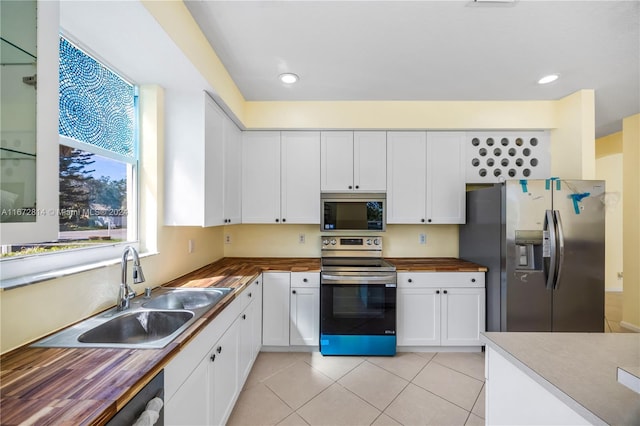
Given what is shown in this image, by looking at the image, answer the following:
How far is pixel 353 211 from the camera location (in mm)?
2814

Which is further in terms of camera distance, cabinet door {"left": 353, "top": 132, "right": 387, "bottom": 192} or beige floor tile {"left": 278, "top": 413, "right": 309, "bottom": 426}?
cabinet door {"left": 353, "top": 132, "right": 387, "bottom": 192}

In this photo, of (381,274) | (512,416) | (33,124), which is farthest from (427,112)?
(33,124)

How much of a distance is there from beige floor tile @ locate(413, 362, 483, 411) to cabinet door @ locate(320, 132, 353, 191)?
186 centimetres

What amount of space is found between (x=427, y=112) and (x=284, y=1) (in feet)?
6.06

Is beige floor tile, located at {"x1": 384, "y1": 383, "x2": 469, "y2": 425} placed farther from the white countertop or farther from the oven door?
the white countertop

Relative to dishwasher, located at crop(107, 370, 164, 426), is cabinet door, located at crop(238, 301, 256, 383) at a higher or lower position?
lower

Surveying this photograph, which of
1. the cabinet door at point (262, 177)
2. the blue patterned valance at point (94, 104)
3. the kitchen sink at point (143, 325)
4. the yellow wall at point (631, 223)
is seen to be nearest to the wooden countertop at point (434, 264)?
the cabinet door at point (262, 177)

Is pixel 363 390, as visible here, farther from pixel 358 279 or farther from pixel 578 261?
pixel 578 261

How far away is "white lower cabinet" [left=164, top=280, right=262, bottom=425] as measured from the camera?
1.06m

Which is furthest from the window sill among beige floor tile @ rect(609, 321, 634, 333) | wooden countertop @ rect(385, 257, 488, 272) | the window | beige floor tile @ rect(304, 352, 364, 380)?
beige floor tile @ rect(609, 321, 634, 333)

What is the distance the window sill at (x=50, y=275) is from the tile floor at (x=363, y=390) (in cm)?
129

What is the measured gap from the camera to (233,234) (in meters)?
3.16

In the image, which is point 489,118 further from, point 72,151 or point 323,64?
point 72,151

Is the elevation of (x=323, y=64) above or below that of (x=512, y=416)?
above
